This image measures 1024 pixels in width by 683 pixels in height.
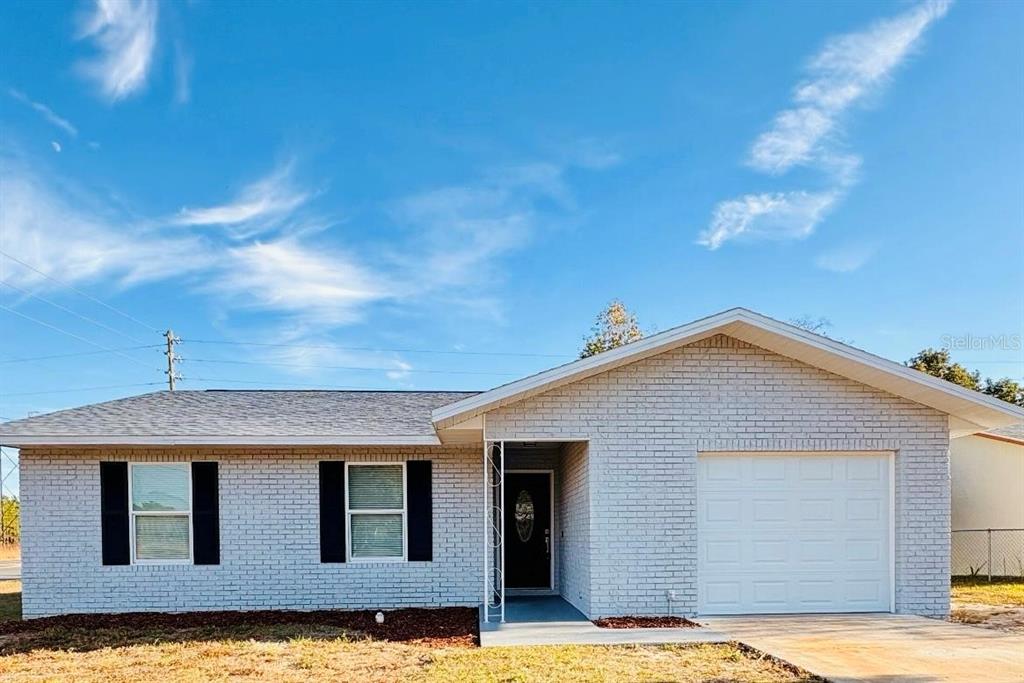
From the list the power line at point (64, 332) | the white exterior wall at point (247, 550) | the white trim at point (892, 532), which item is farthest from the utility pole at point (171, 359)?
the white trim at point (892, 532)

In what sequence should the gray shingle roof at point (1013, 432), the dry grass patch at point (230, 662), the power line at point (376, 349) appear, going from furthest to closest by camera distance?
the power line at point (376, 349)
the gray shingle roof at point (1013, 432)
the dry grass patch at point (230, 662)

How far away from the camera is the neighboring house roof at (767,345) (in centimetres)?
872

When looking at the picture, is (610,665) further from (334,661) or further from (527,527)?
(527,527)

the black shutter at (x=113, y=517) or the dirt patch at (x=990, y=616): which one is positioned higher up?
the black shutter at (x=113, y=517)

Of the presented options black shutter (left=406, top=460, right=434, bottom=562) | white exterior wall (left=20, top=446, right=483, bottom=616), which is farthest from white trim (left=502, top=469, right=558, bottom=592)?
black shutter (left=406, top=460, right=434, bottom=562)

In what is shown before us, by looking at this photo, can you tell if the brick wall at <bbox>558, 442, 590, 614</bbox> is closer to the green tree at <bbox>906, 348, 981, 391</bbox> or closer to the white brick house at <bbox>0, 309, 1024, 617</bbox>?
the white brick house at <bbox>0, 309, 1024, 617</bbox>

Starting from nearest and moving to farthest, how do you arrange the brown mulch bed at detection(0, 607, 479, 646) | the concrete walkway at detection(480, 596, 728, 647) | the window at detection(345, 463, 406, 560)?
the concrete walkway at detection(480, 596, 728, 647) → the brown mulch bed at detection(0, 607, 479, 646) → the window at detection(345, 463, 406, 560)

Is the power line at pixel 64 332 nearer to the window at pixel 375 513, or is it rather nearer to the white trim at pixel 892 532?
Answer: the window at pixel 375 513

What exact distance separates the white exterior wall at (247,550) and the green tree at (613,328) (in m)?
20.5

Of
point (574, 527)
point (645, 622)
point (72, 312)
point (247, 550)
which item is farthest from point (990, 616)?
point (72, 312)

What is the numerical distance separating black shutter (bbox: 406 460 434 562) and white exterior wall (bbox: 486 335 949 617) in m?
2.41

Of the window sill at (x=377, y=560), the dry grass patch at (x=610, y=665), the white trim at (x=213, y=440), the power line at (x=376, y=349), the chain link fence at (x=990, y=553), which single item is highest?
the power line at (x=376, y=349)

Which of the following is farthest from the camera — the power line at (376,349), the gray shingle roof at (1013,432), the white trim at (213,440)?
the power line at (376,349)

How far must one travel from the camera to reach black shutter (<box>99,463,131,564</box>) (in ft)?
35.2
